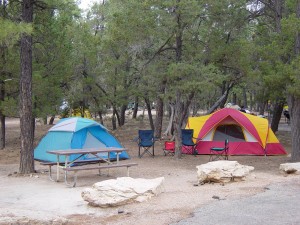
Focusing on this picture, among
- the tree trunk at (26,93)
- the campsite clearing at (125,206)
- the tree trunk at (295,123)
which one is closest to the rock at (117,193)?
the campsite clearing at (125,206)

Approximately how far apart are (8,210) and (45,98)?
10050 millimetres

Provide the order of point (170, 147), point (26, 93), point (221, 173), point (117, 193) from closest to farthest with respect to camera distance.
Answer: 1. point (117, 193)
2. point (221, 173)
3. point (26, 93)
4. point (170, 147)

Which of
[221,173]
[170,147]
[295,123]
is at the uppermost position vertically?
[295,123]

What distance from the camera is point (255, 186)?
812 cm

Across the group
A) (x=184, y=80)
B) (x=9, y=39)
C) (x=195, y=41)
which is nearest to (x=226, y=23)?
(x=195, y=41)

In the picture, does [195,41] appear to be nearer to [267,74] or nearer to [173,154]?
[267,74]

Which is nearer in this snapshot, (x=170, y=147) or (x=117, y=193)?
(x=117, y=193)

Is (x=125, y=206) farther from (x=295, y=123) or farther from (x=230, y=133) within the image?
(x=230, y=133)

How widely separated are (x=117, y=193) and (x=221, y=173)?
2757mm

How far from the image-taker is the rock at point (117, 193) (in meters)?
6.76

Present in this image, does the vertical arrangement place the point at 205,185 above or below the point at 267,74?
below

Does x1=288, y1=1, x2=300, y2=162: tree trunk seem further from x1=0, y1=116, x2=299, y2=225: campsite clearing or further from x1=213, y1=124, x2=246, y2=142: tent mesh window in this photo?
x1=213, y1=124, x2=246, y2=142: tent mesh window

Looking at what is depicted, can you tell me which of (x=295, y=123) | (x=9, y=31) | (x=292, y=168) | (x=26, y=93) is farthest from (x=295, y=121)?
(x=9, y=31)

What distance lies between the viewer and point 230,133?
15367mm
